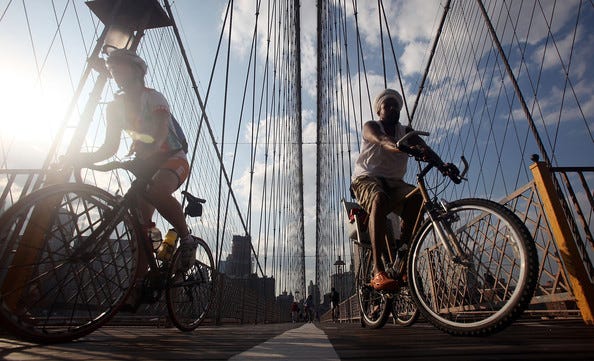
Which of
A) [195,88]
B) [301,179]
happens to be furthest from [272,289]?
[195,88]

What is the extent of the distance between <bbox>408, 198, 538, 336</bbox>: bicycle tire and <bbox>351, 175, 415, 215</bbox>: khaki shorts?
1.04ft

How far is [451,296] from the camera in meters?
1.39

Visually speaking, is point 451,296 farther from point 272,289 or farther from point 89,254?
point 272,289

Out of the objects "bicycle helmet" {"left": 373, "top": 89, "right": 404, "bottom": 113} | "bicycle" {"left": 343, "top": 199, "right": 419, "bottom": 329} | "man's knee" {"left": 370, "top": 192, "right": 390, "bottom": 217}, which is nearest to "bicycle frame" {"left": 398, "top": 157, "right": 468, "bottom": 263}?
"man's knee" {"left": 370, "top": 192, "right": 390, "bottom": 217}

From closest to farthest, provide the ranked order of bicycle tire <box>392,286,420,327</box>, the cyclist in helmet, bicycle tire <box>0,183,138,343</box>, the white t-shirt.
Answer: bicycle tire <box>0,183,138,343</box>
the cyclist in helmet
the white t-shirt
bicycle tire <box>392,286,420,327</box>

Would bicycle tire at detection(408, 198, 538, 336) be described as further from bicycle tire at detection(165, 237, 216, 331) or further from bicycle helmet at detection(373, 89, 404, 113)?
bicycle tire at detection(165, 237, 216, 331)

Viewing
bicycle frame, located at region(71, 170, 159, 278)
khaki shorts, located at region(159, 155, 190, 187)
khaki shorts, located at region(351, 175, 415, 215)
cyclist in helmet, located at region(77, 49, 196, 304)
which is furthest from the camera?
khaki shorts, located at region(351, 175, 415, 215)

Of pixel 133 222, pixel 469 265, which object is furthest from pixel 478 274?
pixel 133 222

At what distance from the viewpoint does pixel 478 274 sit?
4.17 ft

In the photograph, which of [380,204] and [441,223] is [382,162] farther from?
[441,223]

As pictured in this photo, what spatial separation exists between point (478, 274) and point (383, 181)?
2.32ft

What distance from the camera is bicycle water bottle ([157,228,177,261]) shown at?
5.63ft

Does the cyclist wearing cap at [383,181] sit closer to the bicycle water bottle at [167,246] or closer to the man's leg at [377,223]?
the man's leg at [377,223]

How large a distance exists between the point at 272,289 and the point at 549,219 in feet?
56.0
